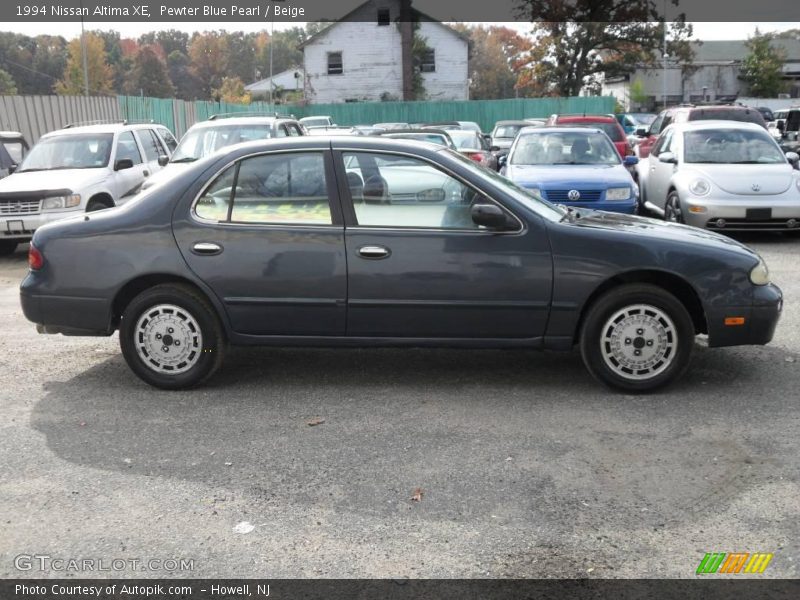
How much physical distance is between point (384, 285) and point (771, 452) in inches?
99.2

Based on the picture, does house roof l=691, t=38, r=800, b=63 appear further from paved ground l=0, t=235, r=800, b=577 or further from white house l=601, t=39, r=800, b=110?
paved ground l=0, t=235, r=800, b=577

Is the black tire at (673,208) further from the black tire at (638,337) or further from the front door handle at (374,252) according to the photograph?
the front door handle at (374,252)

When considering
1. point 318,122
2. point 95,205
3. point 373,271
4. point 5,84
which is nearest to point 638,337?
point 373,271

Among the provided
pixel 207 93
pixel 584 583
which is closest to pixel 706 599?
pixel 584 583

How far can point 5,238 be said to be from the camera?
11.8 meters

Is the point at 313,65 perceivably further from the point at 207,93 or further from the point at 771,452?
the point at 207,93

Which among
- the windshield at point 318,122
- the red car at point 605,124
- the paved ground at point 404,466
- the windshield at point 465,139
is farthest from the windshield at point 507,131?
the paved ground at point 404,466

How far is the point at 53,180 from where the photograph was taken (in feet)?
39.4

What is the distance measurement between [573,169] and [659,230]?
6.29 m

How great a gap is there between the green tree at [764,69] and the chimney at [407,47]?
27751 mm

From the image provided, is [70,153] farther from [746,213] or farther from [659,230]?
[659,230]

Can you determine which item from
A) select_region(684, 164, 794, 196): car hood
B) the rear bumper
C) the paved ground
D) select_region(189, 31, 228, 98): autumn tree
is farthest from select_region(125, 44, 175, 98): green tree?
the paved ground

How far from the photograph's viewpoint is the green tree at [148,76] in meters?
98.1

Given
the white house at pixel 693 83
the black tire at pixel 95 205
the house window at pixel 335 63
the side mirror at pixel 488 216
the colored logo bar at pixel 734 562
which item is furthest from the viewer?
the white house at pixel 693 83
